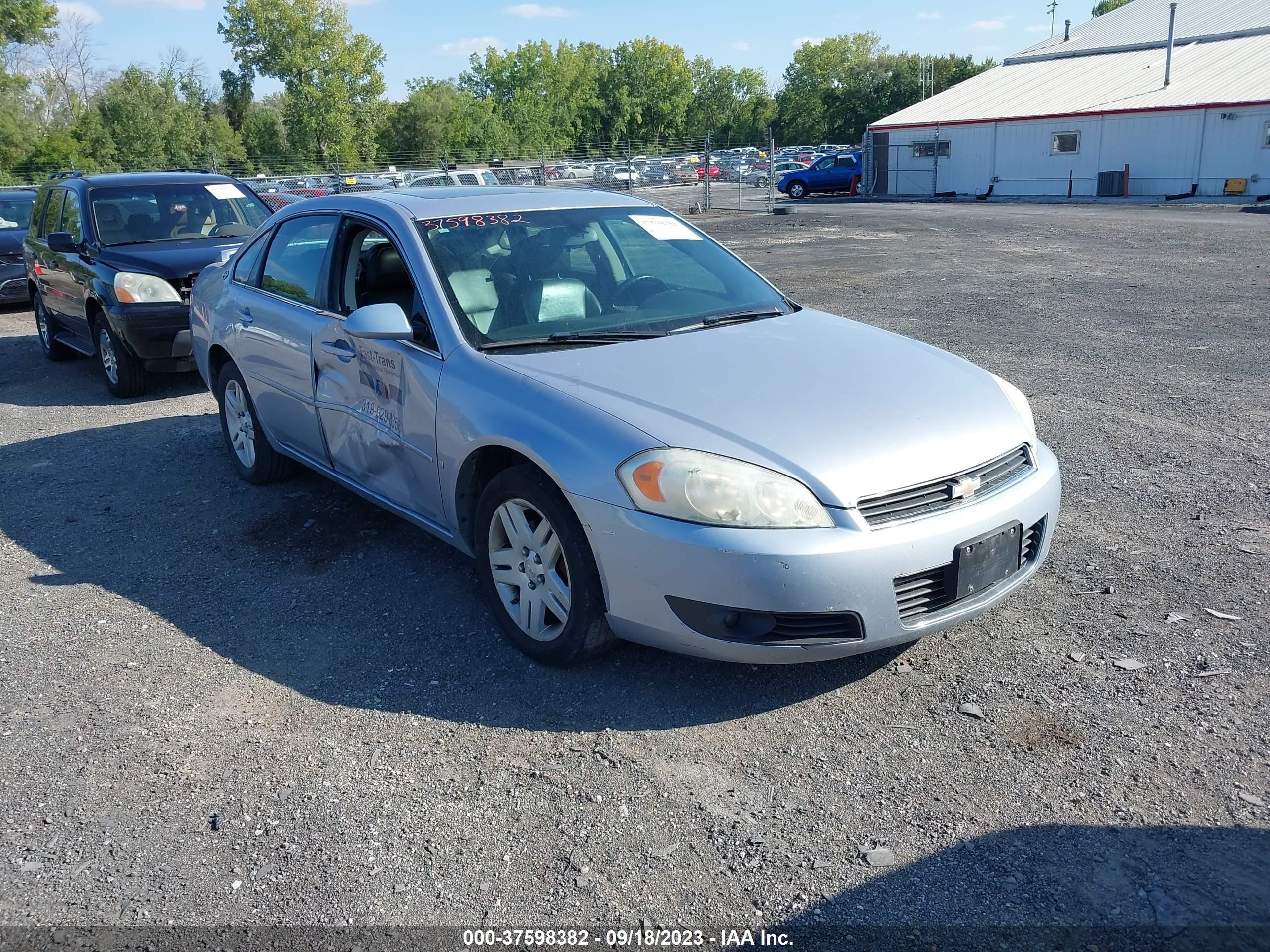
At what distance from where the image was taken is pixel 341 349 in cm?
480

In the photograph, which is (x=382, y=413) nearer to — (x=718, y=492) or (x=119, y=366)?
(x=718, y=492)

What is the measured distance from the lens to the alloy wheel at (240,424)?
6031 millimetres

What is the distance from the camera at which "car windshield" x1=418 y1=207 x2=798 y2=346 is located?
431 cm

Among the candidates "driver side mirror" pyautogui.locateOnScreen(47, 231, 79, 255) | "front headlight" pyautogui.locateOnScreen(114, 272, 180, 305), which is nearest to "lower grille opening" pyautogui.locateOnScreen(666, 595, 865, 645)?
"front headlight" pyautogui.locateOnScreen(114, 272, 180, 305)

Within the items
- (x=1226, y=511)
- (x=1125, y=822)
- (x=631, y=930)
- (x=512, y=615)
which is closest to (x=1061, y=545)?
(x=1226, y=511)

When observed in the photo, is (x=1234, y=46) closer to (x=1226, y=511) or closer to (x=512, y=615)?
(x=1226, y=511)

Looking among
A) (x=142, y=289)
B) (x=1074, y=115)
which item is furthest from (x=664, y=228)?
(x=1074, y=115)

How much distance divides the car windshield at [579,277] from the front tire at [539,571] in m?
0.72

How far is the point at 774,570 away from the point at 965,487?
0.77 meters

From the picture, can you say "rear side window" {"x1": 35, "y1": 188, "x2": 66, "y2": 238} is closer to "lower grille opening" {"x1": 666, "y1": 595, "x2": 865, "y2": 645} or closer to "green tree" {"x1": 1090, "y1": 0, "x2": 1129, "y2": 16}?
"lower grille opening" {"x1": 666, "y1": 595, "x2": 865, "y2": 645}

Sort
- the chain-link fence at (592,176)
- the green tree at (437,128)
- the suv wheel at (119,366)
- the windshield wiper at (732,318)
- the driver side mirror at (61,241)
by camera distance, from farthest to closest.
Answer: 1. the green tree at (437,128)
2. the chain-link fence at (592,176)
3. the driver side mirror at (61,241)
4. the suv wheel at (119,366)
5. the windshield wiper at (732,318)

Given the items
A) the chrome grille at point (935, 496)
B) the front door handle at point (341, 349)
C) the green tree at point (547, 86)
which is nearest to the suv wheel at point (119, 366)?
the front door handle at point (341, 349)

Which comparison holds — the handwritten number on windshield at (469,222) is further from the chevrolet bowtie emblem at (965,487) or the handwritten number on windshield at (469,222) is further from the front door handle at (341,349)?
the chevrolet bowtie emblem at (965,487)

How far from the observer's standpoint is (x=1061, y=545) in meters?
4.85
